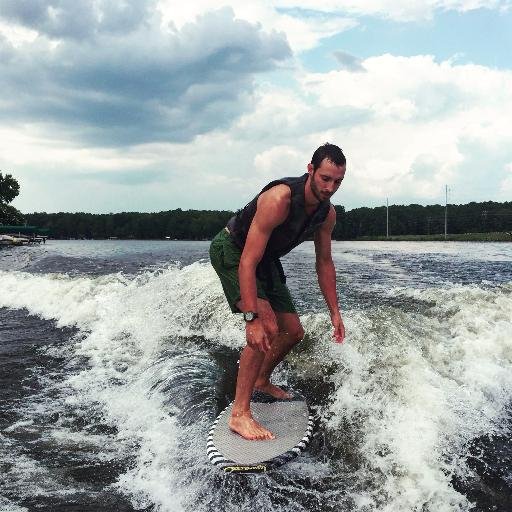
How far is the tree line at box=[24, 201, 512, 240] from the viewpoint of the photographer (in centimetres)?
12950

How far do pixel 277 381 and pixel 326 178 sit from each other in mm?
3249

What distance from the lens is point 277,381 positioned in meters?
6.42

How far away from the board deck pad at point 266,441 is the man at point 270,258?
0.11 m

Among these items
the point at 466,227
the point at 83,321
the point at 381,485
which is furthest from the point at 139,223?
the point at 381,485

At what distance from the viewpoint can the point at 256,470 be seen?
151 inches

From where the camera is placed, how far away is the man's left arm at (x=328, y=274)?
4969 millimetres

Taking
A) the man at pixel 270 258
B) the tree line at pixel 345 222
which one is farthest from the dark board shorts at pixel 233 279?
the tree line at pixel 345 222

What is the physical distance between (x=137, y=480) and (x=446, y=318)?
21.8ft

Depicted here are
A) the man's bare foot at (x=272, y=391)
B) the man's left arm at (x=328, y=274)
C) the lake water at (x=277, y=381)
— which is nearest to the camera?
the lake water at (x=277, y=381)

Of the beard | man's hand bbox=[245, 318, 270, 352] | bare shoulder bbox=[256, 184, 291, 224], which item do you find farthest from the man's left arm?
man's hand bbox=[245, 318, 270, 352]

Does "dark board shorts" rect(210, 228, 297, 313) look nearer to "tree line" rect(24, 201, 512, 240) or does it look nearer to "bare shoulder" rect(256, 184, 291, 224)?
"bare shoulder" rect(256, 184, 291, 224)

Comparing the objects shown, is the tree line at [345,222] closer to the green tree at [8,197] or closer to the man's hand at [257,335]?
the green tree at [8,197]

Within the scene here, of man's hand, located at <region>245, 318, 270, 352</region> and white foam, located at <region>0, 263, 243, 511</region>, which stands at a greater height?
man's hand, located at <region>245, 318, 270, 352</region>

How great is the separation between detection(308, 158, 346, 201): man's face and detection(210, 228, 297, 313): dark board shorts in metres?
0.96
